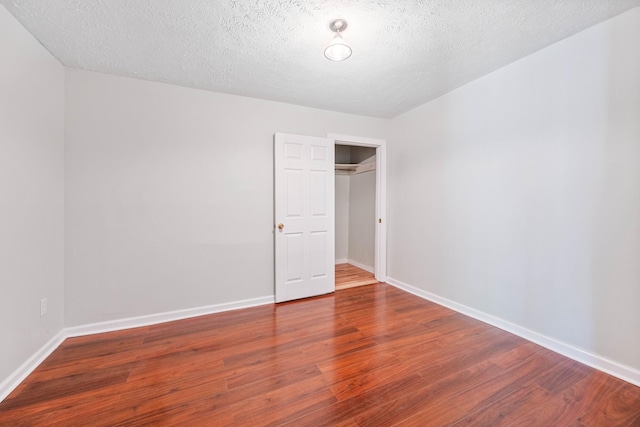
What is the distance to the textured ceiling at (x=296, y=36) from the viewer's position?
164 cm

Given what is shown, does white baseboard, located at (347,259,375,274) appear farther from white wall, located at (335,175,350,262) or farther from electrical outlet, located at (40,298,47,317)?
electrical outlet, located at (40,298,47,317)

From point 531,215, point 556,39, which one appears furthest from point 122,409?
point 556,39

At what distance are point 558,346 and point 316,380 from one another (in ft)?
6.47

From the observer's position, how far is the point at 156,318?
8.52ft

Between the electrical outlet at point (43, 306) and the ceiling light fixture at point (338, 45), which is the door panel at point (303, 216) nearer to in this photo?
the ceiling light fixture at point (338, 45)

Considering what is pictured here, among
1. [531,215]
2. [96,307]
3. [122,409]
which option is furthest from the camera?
[96,307]

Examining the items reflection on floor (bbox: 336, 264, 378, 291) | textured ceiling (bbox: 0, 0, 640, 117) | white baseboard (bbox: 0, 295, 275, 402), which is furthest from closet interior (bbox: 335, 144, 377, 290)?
textured ceiling (bbox: 0, 0, 640, 117)

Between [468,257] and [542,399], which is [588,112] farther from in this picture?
[542,399]

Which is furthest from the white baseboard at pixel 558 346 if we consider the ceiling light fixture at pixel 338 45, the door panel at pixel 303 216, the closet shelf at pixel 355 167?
the ceiling light fixture at pixel 338 45

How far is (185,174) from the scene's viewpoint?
2.69 m

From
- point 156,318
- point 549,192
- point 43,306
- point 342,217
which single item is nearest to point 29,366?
point 43,306

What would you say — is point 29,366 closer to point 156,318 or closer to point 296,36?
point 156,318

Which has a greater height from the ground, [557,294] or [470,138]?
[470,138]

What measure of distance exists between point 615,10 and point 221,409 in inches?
141
